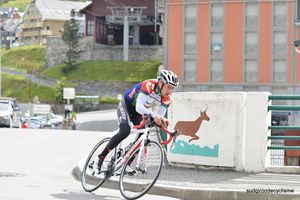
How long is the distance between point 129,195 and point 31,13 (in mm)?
174437

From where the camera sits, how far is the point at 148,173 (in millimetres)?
10070

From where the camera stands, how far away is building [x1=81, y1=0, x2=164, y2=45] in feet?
367

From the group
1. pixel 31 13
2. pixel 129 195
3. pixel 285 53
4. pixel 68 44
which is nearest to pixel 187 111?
pixel 129 195

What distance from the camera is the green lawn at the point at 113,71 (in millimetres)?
107438

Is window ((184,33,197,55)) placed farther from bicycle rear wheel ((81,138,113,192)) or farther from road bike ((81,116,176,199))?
road bike ((81,116,176,199))

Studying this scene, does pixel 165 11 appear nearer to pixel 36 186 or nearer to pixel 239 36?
pixel 239 36

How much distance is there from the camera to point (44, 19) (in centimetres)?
17275

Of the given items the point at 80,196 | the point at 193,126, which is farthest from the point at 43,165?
the point at 80,196

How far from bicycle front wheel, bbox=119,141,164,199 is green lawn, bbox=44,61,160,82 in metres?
95.1

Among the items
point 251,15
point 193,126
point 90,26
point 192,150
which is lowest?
point 192,150

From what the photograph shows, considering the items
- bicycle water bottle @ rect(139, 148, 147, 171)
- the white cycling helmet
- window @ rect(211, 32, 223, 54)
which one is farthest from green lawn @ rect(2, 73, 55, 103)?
the white cycling helmet

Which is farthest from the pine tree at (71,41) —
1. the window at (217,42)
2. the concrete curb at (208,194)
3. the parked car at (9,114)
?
the concrete curb at (208,194)

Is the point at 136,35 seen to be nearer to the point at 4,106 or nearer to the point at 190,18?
the point at 190,18

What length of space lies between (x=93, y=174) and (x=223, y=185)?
80.4 inches
